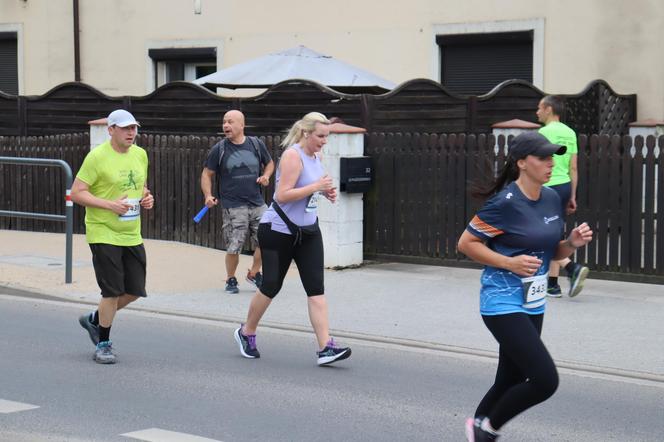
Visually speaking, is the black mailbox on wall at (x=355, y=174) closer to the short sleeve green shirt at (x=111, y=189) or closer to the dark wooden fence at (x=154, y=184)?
the dark wooden fence at (x=154, y=184)

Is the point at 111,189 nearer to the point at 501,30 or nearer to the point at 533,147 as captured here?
the point at 533,147

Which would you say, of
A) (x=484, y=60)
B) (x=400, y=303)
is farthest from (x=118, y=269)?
(x=484, y=60)

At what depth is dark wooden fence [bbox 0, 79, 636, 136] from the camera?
14.3m

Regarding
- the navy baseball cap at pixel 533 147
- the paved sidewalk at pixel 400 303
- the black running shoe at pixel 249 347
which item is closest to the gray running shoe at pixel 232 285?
the paved sidewalk at pixel 400 303

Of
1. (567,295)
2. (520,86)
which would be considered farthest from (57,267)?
(520,86)

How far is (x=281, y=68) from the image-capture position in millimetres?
16625

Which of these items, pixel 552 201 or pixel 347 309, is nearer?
pixel 552 201

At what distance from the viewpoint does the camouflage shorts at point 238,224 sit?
36.8 ft

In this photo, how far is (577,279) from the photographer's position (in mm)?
10586

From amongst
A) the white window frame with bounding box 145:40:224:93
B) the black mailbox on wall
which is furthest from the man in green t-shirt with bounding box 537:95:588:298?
the white window frame with bounding box 145:40:224:93

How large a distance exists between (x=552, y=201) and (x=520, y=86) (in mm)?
9993

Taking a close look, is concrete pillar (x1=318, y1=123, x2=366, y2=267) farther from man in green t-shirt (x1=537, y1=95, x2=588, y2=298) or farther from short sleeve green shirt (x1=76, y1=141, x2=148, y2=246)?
short sleeve green shirt (x1=76, y1=141, x2=148, y2=246)

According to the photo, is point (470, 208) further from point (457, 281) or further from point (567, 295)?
point (567, 295)

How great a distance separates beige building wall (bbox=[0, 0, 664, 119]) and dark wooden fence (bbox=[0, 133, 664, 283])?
17.4 ft
